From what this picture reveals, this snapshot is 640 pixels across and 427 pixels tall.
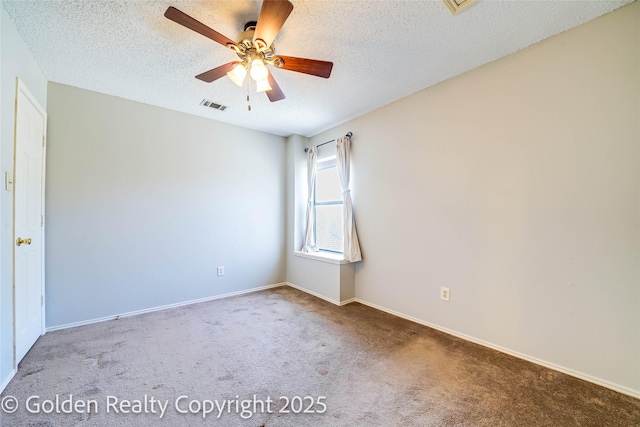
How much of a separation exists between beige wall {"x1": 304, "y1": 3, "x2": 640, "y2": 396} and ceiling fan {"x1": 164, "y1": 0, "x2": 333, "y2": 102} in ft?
4.97

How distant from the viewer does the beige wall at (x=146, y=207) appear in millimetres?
2756

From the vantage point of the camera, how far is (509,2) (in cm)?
171

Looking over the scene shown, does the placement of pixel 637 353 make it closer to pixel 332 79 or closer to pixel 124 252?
pixel 332 79

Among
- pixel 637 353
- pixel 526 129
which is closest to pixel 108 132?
pixel 526 129

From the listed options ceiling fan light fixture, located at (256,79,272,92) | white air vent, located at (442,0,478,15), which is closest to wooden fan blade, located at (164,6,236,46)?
ceiling fan light fixture, located at (256,79,272,92)

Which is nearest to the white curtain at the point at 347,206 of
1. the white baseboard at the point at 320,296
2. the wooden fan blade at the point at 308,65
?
the white baseboard at the point at 320,296

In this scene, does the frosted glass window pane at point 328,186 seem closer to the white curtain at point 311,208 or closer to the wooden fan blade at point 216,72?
the white curtain at point 311,208

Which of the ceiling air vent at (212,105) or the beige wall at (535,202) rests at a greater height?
the ceiling air vent at (212,105)

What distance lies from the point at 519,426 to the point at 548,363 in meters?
0.85

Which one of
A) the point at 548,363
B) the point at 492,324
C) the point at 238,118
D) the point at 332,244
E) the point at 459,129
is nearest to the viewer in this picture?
the point at 548,363

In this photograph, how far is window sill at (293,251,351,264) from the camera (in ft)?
11.4

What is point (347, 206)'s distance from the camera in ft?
11.8

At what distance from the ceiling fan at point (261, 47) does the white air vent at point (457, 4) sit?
834 mm

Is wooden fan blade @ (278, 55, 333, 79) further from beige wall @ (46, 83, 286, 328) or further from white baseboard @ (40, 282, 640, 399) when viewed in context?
white baseboard @ (40, 282, 640, 399)
